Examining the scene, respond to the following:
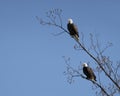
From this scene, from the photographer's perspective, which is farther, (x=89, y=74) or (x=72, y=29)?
(x=72, y=29)

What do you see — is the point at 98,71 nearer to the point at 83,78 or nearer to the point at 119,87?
the point at 83,78

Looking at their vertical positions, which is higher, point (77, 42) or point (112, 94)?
point (77, 42)

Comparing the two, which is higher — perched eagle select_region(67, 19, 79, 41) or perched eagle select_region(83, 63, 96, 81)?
perched eagle select_region(67, 19, 79, 41)

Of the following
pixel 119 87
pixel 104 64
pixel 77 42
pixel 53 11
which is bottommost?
pixel 119 87

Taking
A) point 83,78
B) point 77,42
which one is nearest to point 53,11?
point 77,42

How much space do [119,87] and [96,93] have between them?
1.04 meters

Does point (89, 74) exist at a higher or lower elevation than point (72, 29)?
lower

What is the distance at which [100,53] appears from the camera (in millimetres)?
8664

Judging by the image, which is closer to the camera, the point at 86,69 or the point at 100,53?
the point at 100,53

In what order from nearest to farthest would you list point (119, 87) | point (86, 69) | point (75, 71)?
point (119, 87), point (75, 71), point (86, 69)

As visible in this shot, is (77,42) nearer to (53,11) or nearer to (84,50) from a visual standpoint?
(84,50)

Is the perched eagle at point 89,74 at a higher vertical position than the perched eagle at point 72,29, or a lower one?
lower

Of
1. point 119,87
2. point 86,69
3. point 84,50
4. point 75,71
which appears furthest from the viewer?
point 86,69

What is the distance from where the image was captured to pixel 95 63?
8.46 m
